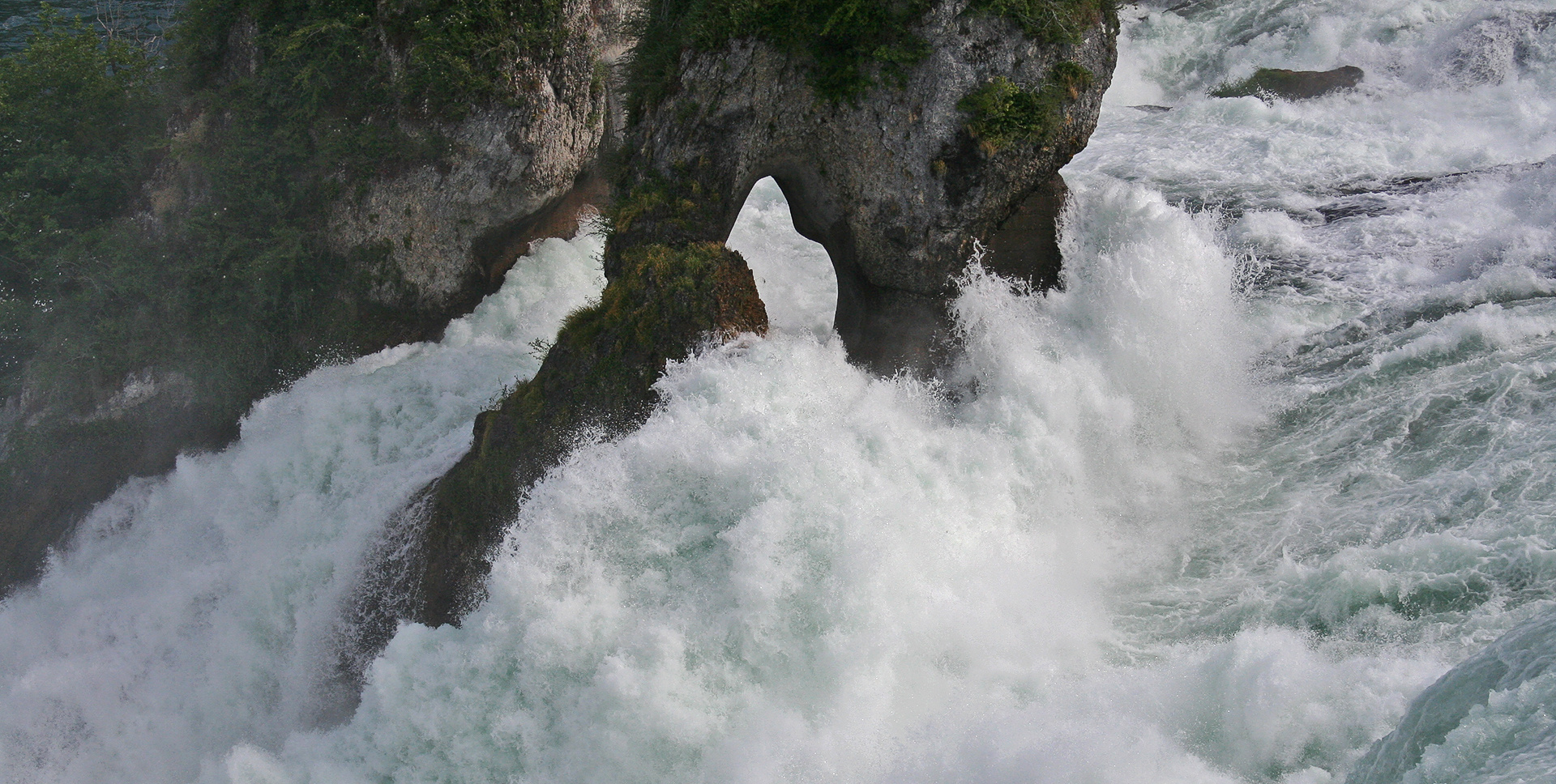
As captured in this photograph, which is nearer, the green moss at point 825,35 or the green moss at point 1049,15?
the green moss at point 1049,15

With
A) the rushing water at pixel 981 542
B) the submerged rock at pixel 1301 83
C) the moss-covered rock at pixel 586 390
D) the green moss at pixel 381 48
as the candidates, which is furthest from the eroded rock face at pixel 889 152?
the submerged rock at pixel 1301 83

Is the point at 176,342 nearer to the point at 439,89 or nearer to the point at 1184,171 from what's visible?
the point at 439,89

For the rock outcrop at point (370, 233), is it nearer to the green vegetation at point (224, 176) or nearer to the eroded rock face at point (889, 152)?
the green vegetation at point (224, 176)

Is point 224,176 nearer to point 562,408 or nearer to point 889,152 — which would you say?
point 562,408

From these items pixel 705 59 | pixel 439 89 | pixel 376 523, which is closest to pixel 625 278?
pixel 705 59

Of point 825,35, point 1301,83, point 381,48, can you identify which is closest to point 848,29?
point 825,35

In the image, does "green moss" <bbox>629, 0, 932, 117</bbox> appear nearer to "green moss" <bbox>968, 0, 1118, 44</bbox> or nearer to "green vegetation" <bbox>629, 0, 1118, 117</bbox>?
"green vegetation" <bbox>629, 0, 1118, 117</bbox>
